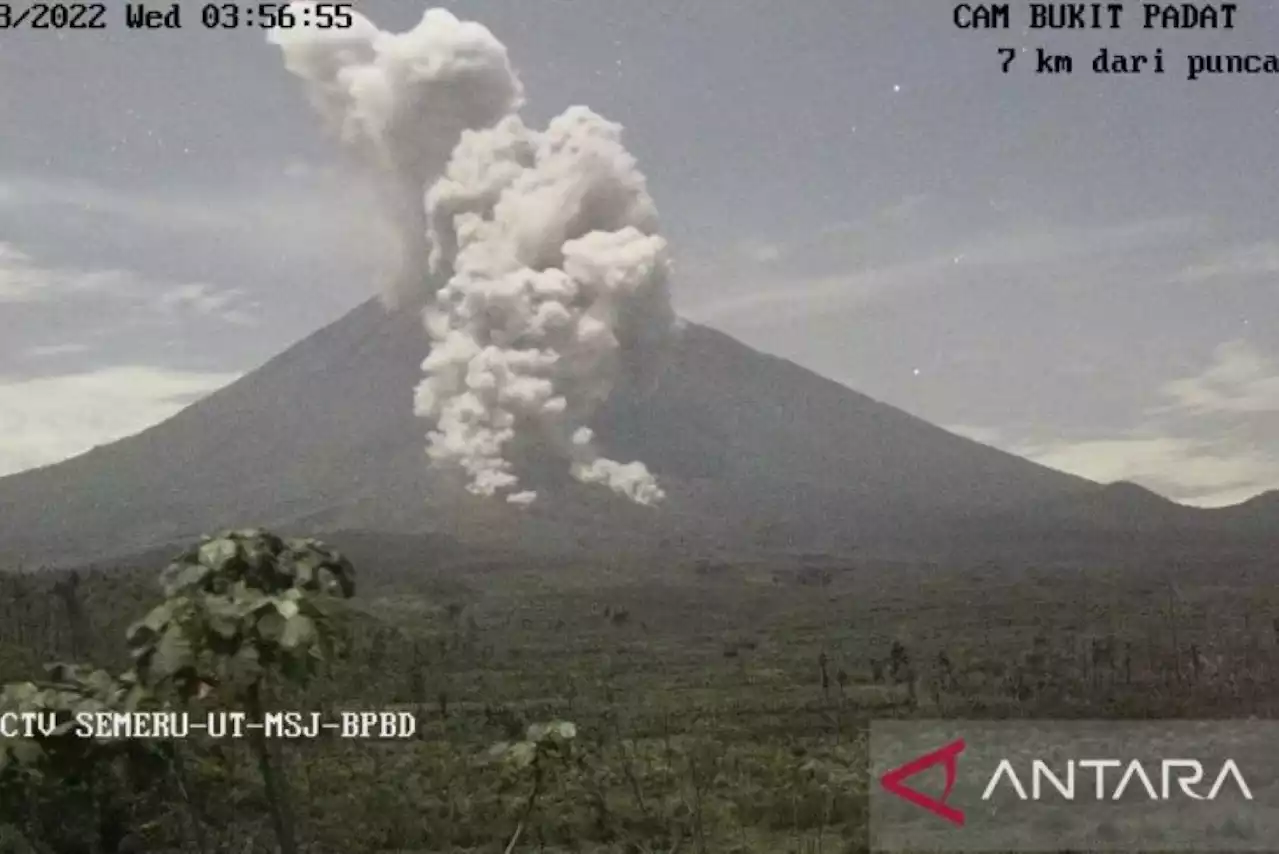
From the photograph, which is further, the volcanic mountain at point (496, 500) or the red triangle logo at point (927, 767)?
the volcanic mountain at point (496, 500)

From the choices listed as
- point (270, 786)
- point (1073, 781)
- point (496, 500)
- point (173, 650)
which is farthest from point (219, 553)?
point (1073, 781)

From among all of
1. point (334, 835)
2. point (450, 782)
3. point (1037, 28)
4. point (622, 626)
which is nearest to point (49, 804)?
point (334, 835)

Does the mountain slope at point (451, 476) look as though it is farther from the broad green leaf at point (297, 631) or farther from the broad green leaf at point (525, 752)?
the broad green leaf at point (297, 631)

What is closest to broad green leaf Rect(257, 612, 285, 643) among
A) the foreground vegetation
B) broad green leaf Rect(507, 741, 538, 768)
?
broad green leaf Rect(507, 741, 538, 768)

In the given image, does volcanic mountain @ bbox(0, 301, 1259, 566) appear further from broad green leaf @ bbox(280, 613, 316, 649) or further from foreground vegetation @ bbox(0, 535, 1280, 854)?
broad green leaf @ bbox(280, 613, 316, 649)

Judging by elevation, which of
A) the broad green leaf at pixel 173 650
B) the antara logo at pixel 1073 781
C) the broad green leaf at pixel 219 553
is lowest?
the antara logo at pixel 1073 781

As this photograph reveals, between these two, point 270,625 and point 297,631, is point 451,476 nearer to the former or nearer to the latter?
→ point 270,625

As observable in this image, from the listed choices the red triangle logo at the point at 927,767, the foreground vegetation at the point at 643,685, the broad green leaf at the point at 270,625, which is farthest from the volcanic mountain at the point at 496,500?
the broad green leaf at the point at 270,625

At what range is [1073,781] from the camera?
17.4 feet

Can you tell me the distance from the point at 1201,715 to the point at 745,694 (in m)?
2.18

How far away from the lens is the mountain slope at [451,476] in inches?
257

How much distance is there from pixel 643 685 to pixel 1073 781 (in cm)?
205

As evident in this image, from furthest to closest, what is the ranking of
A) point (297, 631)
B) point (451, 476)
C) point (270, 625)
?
1. point (451, 476)
2. point (270, 625)
3. point (297, 631)

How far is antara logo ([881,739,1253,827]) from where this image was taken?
5316 millimetres
